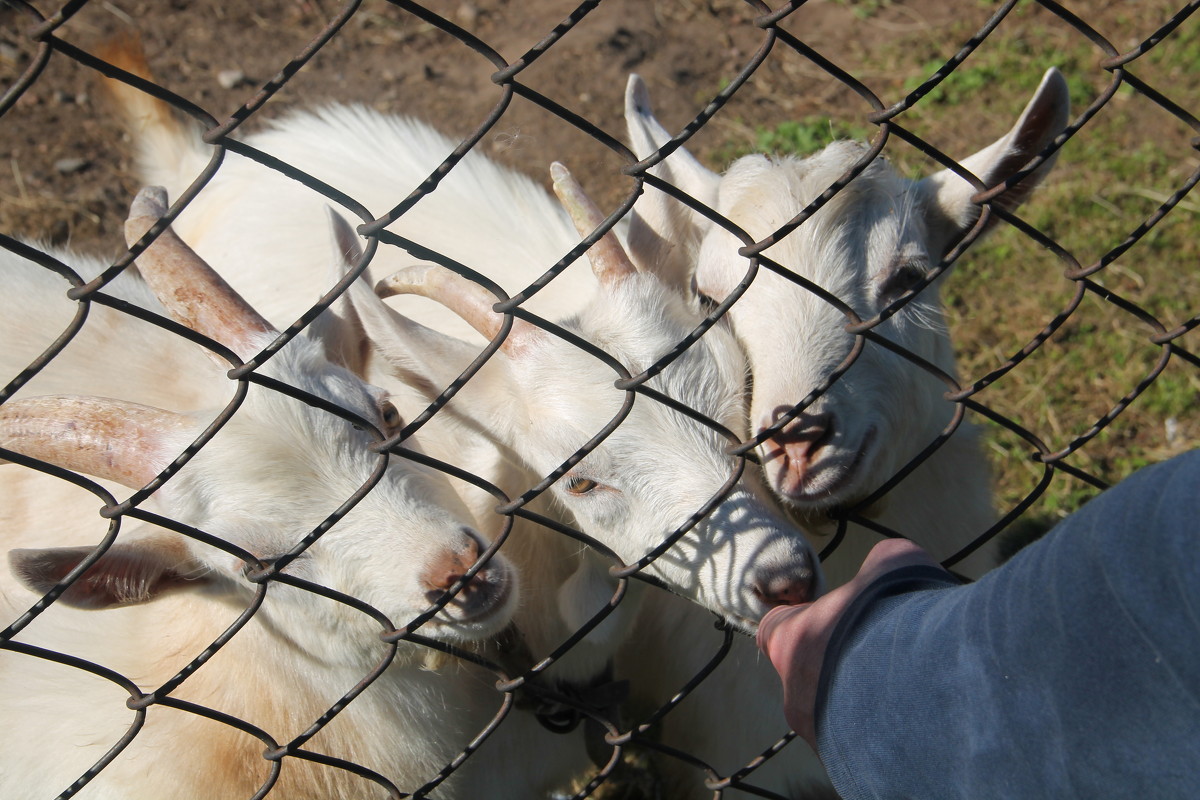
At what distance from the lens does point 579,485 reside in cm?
216

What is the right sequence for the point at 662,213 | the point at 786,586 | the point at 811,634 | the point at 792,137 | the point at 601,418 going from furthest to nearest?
1. the point at 792,137
2. the point at 662,213
3. the point at 601,418
4. the point at 786,586
5. the point at 811,634

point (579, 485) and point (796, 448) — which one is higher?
point (579, 485)

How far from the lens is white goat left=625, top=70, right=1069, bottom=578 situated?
216 centimetres

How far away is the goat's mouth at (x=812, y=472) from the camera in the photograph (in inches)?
81.7

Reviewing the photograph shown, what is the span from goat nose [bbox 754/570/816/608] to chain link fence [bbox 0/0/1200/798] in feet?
0.58

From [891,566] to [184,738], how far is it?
64.7 inches

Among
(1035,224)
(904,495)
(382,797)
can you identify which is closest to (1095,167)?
(1035,224)

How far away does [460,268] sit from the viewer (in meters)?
1.36

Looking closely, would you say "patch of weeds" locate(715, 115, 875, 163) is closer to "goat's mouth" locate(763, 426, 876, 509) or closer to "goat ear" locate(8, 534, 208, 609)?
"goat's mouth" locate(763, 426, 876, 509)

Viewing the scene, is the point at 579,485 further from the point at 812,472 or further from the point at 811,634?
the point at 811,634

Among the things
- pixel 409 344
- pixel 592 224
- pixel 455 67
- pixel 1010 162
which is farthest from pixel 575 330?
pixel 455 67

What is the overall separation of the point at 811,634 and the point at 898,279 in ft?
3.60

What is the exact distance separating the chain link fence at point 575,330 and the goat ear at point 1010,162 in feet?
0.62

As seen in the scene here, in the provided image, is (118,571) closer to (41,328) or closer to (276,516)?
(276,516)
